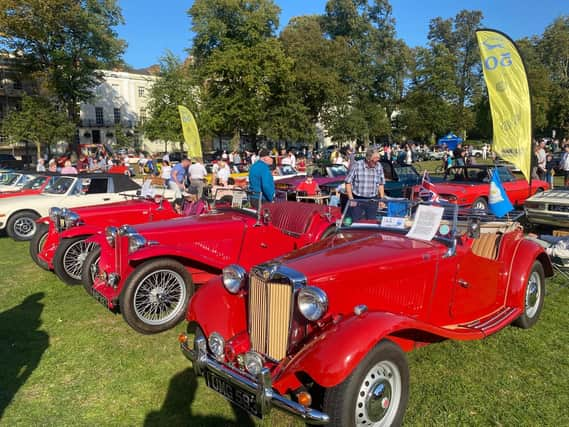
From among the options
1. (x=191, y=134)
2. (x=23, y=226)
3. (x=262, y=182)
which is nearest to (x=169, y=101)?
(x=191, y=134)

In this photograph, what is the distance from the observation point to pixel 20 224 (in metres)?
10.5

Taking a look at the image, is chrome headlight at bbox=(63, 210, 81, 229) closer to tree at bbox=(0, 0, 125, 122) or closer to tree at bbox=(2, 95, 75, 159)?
tree at bbox=(2, 95, 75, 159)

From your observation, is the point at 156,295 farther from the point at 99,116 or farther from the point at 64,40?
the point at 99,116

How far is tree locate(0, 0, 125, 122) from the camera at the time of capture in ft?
100

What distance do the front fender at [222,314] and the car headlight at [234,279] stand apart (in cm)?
9

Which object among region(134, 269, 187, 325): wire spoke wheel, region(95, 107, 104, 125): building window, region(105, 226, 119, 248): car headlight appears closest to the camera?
region(134, 269, 187, 325): wire spoke wheel

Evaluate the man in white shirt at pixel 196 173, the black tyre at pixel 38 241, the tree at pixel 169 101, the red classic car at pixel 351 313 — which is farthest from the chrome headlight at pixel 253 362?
the tree at pixel 169 101

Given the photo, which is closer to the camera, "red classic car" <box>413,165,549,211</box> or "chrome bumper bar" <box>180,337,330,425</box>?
"chrome bumper bar" <box>180,337,330,425</box>

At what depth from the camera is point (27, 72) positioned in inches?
1352

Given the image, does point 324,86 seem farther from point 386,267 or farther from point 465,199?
point 386,267

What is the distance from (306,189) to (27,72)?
32.6m

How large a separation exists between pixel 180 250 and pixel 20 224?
7.31m

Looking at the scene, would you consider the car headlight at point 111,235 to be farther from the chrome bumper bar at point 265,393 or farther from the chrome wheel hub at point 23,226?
the chrome wheel hub at point 23,226

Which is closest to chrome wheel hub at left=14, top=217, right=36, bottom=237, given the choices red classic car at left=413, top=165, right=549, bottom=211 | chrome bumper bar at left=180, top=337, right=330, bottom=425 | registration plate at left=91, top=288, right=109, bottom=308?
registration plate at left=91, top=288, right=109, bottom=308
